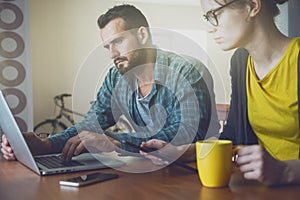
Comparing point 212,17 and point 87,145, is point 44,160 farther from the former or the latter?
point 212,17

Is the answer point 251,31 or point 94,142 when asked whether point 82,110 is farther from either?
point 251,31

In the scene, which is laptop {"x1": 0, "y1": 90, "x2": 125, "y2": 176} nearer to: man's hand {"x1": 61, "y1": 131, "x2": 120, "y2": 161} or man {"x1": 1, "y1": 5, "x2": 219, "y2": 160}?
man's hand {"x1": 61, "y1": 131, "x2": 120, "y2": 161}

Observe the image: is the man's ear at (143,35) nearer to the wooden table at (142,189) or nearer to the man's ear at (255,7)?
the man's ear at (255,7)

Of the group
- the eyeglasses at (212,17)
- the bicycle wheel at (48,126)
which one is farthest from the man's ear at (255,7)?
the bicycle wheel at (48,126)

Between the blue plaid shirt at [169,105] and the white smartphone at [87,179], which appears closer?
the white smartphone at [87,179]

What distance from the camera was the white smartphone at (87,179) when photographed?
3.12ft

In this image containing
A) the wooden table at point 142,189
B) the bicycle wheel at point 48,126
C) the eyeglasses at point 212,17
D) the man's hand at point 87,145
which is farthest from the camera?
the bicycle wheel at point 48,126

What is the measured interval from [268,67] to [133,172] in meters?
0.69

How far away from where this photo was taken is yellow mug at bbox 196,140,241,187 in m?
0.91

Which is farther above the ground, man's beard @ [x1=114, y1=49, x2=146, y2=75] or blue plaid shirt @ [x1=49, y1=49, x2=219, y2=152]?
man's beard @ [x1=114, y1=49, x2=146, y2=75]

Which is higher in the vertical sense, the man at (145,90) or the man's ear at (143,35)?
the man's ear at (143,35)

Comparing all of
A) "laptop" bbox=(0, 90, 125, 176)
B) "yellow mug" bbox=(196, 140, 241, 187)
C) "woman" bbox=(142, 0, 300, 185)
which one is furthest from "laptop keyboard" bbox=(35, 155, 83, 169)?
"woman" bbox=(142, 0, 300, 185)

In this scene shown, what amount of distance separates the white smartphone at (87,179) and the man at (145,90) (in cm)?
53

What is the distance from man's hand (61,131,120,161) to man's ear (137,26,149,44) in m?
0.66
